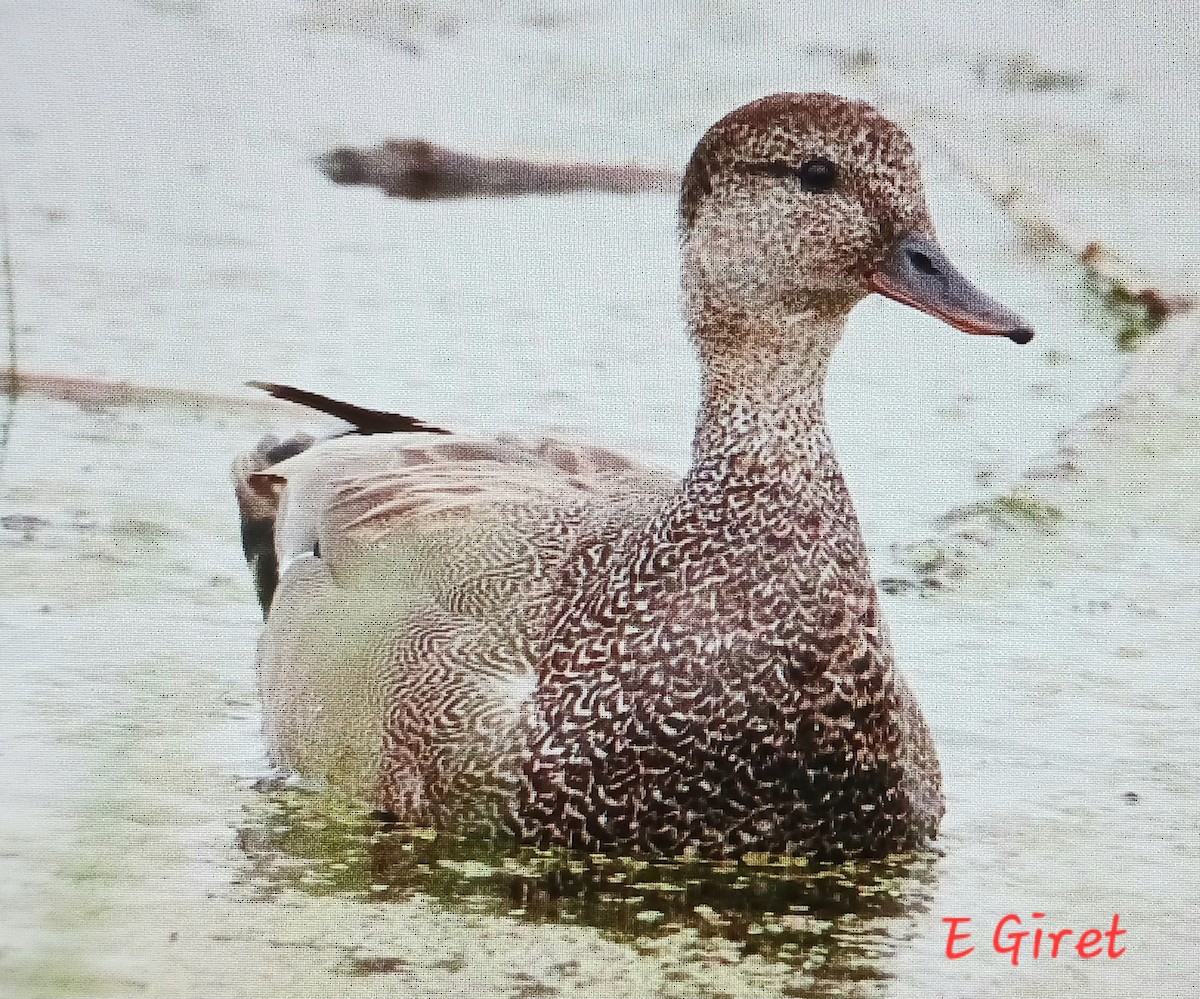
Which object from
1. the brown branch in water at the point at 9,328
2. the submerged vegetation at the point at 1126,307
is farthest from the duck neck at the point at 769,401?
the submerged vegetation at the point at 1126,307

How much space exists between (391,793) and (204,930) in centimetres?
35

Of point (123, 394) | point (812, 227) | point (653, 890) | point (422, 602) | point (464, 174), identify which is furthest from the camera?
point (464, 174)

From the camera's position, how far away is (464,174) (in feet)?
18.0

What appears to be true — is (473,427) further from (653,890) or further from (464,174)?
(464,174)

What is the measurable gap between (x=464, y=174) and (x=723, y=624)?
2581 millimetres

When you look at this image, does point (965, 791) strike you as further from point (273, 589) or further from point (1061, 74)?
point (1061, 74)

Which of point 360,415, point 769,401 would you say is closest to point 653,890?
point 769,401

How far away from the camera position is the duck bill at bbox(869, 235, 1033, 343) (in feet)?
10.2

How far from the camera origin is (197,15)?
202 inches

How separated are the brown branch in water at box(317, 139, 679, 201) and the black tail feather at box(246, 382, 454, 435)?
168 centimetres

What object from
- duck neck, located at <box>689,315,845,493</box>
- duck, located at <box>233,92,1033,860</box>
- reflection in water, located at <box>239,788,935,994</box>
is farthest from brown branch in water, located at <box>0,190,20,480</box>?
duck neck, located at <box>689,315,845,493</box>
